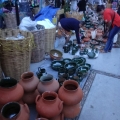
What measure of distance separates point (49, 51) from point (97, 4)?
5.56 m

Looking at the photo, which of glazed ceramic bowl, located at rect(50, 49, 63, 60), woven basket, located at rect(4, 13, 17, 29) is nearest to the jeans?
glazed ceramic bowl, located at rect(50, 49, 63, 60)

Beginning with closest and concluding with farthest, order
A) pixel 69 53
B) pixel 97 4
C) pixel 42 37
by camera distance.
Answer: pixel 42 37 < pixel 69 53 < pixel 97 4

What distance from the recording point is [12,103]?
4.39 feet

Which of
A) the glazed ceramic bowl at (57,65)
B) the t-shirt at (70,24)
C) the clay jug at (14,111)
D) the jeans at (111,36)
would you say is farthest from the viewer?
the t-shirt at (70,24)

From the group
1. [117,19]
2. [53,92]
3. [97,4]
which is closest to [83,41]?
[117,19]

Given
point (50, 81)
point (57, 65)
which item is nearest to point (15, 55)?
point (50, 81)

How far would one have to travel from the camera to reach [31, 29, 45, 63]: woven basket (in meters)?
2.57

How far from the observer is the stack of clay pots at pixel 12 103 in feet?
4.17

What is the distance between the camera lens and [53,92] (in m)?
1.47

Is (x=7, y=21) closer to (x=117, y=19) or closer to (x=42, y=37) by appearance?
(x=42, y=37)

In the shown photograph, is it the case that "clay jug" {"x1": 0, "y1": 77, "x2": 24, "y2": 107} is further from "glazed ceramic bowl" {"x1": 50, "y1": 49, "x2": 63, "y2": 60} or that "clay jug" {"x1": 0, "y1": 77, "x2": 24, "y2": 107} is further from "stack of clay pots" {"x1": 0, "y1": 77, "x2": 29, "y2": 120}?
"glazed ceramic bowl" {"x1": 50, "y1": 49, "x2": 63, "y2": 60}

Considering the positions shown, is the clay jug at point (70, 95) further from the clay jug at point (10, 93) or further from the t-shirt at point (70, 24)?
the t-shirt at point (70, 24)

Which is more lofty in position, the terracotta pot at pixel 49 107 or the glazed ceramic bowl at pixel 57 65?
the terracotta pot at pixel 49 107

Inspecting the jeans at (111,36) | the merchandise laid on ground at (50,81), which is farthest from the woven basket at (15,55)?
the jeans at (111,36)
